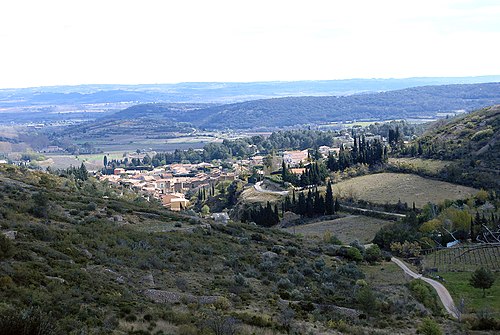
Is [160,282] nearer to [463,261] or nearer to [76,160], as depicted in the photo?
[463,261]

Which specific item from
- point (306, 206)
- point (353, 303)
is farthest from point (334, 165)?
point (353, 303)

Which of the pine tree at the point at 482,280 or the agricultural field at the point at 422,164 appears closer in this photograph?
the pine tree at the point at 482,280

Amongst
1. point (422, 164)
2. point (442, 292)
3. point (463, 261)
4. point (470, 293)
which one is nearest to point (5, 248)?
point (442, 292)

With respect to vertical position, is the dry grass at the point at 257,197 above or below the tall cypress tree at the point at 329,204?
below

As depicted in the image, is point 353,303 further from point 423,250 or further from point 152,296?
point 423,250

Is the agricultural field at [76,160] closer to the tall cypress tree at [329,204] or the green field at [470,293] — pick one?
the tall cypress tree at [329,204]

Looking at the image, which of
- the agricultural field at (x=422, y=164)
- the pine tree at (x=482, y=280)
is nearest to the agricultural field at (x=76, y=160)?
the agricultural field at (x=422, y=164)
